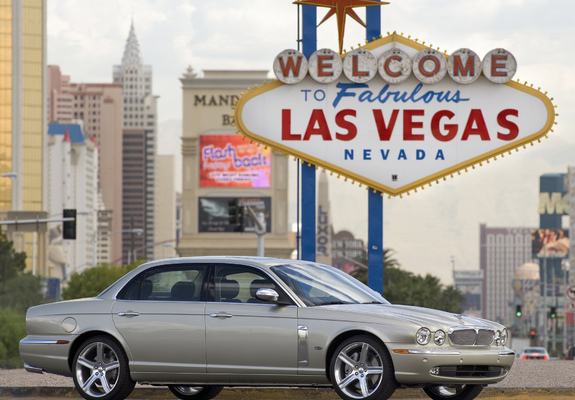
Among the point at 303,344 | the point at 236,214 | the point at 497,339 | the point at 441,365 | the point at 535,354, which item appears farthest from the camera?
the point at 535,354

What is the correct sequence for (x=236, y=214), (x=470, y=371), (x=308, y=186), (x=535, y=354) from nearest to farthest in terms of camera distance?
(x=470, y=371)
(x=308, y=186)
(x=236, y=214)
(x=535, y=354)

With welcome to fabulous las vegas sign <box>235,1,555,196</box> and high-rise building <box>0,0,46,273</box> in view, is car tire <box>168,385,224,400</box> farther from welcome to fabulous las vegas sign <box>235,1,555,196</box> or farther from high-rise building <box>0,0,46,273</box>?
high-rise building <box>0,0,46,273</box>

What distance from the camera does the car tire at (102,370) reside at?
36.3 ft

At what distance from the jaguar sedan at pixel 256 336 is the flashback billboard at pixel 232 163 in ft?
363

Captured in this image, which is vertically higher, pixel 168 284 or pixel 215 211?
pixel 215 211

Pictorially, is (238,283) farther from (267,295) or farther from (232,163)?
(232,163)

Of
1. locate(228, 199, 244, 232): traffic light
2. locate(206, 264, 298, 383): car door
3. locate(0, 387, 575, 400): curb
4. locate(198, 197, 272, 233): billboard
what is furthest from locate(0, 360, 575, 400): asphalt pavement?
locate(198, 197, 272, 233): billboard

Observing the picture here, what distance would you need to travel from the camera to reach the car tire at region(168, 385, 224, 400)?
1216cm

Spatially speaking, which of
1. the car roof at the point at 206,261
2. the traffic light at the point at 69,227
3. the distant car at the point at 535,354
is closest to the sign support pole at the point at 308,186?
the car roof at the point at 206,261

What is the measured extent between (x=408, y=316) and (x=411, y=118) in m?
11.2

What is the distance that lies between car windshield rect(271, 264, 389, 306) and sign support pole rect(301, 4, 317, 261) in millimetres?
8951

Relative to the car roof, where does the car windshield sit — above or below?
below

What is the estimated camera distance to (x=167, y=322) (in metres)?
10.9

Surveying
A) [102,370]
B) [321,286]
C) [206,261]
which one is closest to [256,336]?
[321,286]
